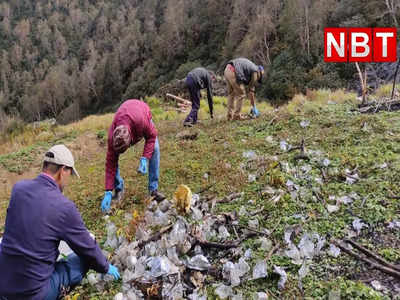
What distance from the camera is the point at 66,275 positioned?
2.26 meters

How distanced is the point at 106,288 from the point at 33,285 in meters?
0.60

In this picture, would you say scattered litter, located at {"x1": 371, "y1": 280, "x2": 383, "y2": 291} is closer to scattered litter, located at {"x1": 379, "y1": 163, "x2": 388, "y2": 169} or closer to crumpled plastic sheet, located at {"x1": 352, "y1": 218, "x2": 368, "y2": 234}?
crumpled plastic sheet, located at {"x1": 352, "y1": 218, "x2": 368, "y2": 234}

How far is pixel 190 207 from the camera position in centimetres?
312

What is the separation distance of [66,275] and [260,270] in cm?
133

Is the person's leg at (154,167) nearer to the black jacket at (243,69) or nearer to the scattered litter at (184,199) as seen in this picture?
the scattered litter at (184,199)

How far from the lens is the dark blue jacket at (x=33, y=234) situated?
6.30ft

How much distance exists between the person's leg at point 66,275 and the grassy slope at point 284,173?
20 centimetres

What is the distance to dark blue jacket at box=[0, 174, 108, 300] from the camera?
1921mm

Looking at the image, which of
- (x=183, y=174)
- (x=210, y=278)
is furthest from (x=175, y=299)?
(x=183, y=174)

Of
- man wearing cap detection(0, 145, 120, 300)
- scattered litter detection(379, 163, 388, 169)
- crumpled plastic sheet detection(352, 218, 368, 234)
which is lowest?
crumpled plastic sheet detection(352, 218, 368, 234)

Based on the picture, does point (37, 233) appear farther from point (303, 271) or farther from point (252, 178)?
point (252, 178)

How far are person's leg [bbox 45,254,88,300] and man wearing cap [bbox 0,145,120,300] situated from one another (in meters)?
0.05

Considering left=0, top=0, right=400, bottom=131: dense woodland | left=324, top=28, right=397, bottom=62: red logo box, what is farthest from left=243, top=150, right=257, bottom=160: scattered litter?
left=0, top=0, right=400, bottom=131: dense woodland

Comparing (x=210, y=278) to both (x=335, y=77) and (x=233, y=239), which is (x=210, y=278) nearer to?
(x=233, y=239)
